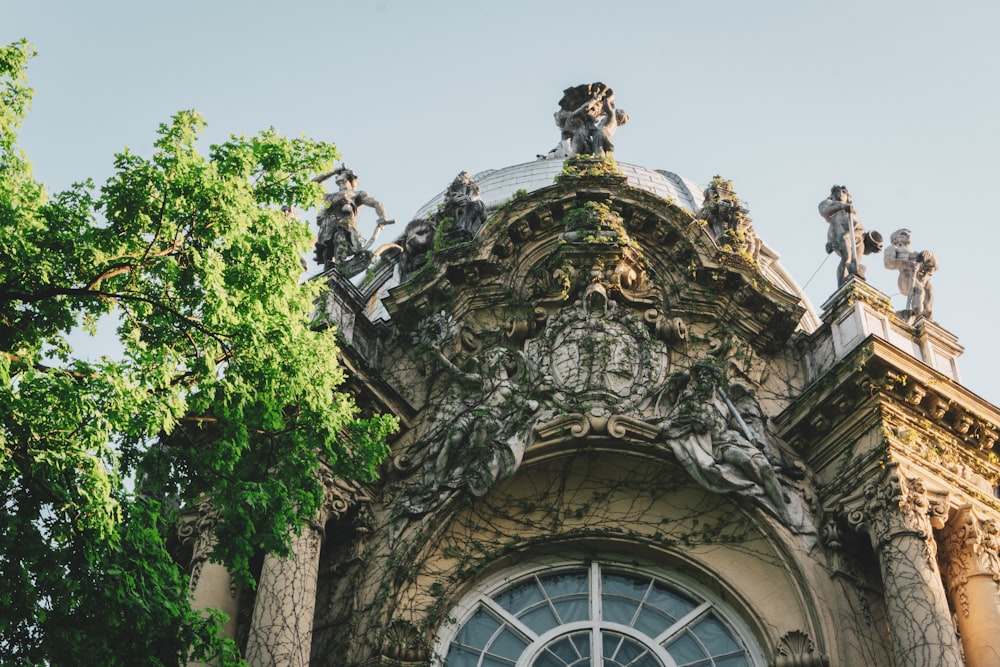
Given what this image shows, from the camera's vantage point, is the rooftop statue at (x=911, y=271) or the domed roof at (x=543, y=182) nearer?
the rooftop statue at (x=911, y=271)

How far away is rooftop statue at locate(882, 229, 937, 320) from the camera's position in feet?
51.7

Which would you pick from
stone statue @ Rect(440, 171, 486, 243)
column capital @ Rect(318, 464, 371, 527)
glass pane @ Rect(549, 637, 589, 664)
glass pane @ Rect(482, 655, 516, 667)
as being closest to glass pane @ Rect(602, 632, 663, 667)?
glass pane @ Rect(549, 637, 589, 664)

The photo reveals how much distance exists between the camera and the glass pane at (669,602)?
45.0 feet

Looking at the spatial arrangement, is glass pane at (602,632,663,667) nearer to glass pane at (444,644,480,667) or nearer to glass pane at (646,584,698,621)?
glass pane at (646,584,698,621)

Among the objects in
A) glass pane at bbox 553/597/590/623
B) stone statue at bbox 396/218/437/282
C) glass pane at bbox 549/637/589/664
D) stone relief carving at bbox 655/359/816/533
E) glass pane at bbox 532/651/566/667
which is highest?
stone statue at bbox 396/218/437/282

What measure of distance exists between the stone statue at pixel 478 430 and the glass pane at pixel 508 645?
1.48 meters

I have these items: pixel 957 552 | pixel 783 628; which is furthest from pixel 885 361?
pixel 783 628

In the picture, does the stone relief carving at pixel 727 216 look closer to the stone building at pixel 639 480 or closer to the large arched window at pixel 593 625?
the stone building at pixel 639 480

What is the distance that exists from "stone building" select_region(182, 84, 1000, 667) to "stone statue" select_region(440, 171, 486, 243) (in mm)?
660

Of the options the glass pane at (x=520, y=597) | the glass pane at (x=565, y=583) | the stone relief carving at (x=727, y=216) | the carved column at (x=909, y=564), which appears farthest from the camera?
the stone relief carving at (x=727, y=216)

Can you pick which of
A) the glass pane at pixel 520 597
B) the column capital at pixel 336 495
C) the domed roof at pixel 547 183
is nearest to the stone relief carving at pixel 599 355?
the glass pane at pixel 520 597

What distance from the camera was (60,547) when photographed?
9242 millimetres

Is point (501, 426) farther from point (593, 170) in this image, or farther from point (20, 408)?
point (20, 408)

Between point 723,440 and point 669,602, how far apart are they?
1.79m
